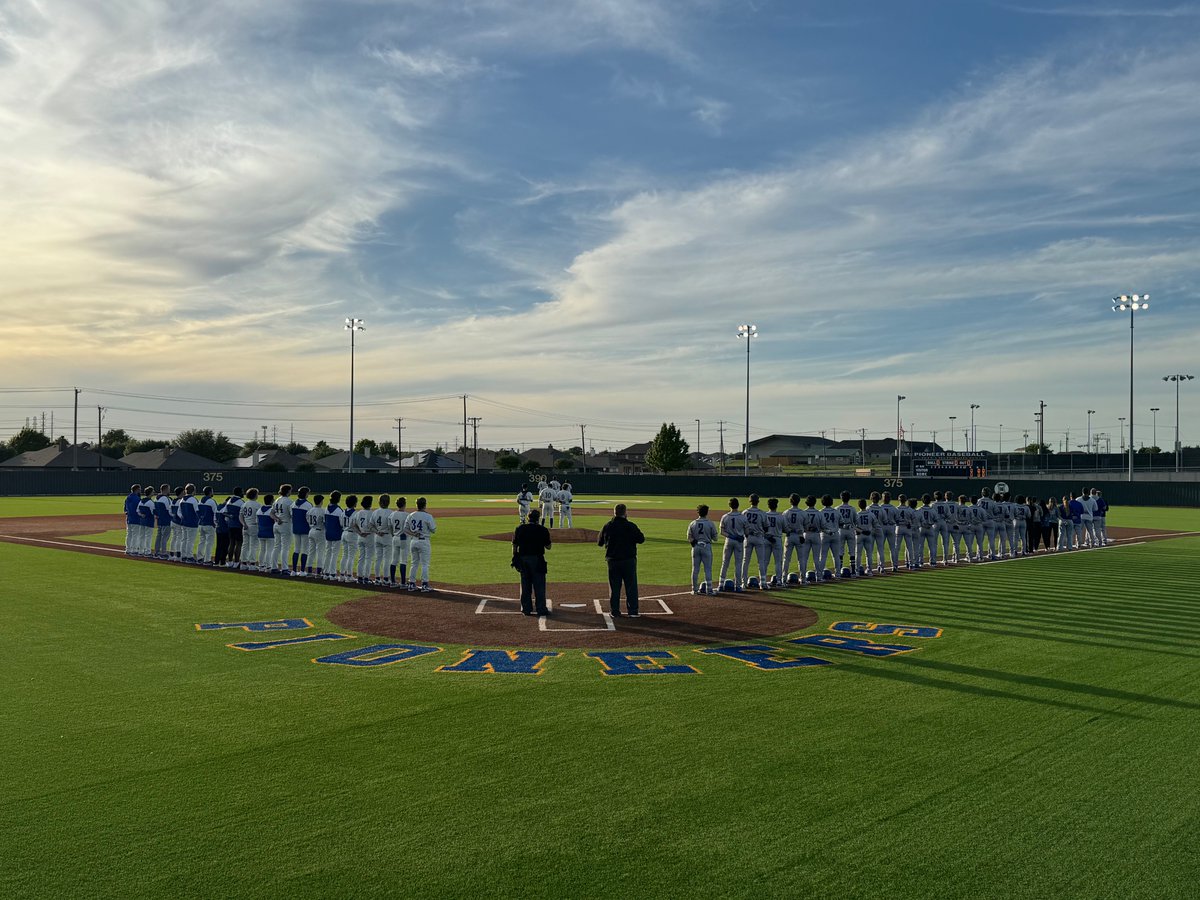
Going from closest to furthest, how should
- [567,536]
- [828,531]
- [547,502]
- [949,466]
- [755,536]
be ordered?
[755,536]
[828,531]
[567,536]
[547,502]
[949,466]

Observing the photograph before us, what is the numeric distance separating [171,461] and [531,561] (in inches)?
3764

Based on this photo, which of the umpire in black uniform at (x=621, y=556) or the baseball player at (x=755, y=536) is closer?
the umpire in black uniform at (x=621, y=556)

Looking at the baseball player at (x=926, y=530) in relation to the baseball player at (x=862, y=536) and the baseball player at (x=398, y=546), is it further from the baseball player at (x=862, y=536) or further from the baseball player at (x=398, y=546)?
the baseball player at (x=398, y=546)

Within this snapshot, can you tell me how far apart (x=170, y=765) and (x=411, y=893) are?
3043 mm

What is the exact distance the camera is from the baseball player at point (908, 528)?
21891mm

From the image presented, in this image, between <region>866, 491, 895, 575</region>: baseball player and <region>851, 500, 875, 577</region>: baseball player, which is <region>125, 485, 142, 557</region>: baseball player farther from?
<region>866, 491, 895, 575</region>: baseball player

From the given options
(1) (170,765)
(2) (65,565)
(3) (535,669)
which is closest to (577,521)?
(2) (65,565)

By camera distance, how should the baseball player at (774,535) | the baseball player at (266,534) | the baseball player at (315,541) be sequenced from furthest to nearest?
the baseball player at (266,534) → the baseball player at (315,541) → the baseball player at (774,535)

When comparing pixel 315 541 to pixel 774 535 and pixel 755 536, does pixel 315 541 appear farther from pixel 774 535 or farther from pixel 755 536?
pixel 774 535

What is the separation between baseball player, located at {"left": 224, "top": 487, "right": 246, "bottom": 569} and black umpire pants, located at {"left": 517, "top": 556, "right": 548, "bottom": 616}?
9396 millimetres

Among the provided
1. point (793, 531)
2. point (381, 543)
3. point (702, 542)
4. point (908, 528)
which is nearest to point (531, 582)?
point (702, 542)

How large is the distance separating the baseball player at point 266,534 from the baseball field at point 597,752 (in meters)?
4.97

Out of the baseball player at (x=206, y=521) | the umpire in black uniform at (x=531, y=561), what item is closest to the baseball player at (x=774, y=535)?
the umpire in black uniform at (x=531, y=561)

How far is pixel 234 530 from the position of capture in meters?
21.4
